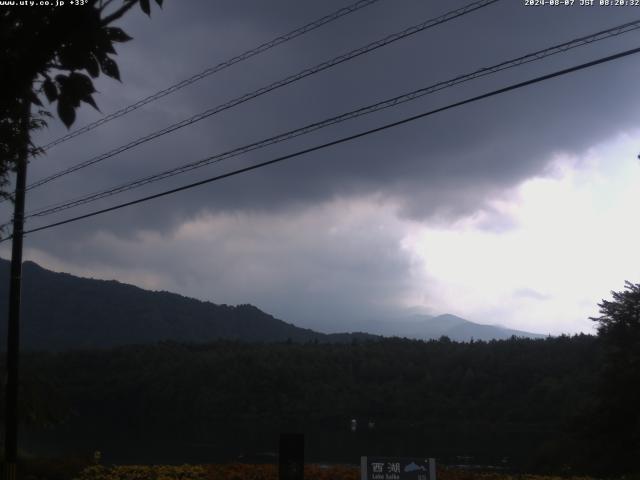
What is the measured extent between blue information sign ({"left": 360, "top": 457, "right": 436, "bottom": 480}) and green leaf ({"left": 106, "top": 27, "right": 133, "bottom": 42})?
801 cm

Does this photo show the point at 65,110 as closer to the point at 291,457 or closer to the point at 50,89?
the point at 50,89

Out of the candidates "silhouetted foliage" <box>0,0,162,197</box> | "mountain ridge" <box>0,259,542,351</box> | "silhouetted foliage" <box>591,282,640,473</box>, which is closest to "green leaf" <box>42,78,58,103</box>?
"silhouetted foliage" <box>0,0,162,197</box>

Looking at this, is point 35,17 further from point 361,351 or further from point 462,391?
point 361,351

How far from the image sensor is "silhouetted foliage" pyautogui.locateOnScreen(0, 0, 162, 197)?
10.9 feet

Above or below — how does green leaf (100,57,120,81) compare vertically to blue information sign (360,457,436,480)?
above

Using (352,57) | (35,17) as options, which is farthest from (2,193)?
(35,17)

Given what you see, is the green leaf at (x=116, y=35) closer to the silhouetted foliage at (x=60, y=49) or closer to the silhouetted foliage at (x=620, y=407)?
the silhouetted foliage at (x=60, y=49)

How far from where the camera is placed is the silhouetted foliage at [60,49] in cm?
331

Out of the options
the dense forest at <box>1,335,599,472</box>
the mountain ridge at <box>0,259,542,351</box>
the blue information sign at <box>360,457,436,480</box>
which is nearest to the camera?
the blue information sign at <box>360,457,436,480</box>

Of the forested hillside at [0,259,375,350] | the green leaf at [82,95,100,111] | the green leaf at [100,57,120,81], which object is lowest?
the green leaf at [82,95,100,111]

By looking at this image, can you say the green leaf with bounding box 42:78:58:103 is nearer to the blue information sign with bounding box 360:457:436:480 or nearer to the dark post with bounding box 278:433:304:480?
the blue information sign with bounding box 360:457:436:480

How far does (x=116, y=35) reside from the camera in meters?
3.77

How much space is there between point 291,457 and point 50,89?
29.3 feet

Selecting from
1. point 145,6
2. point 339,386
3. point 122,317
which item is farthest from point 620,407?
point 122,317
